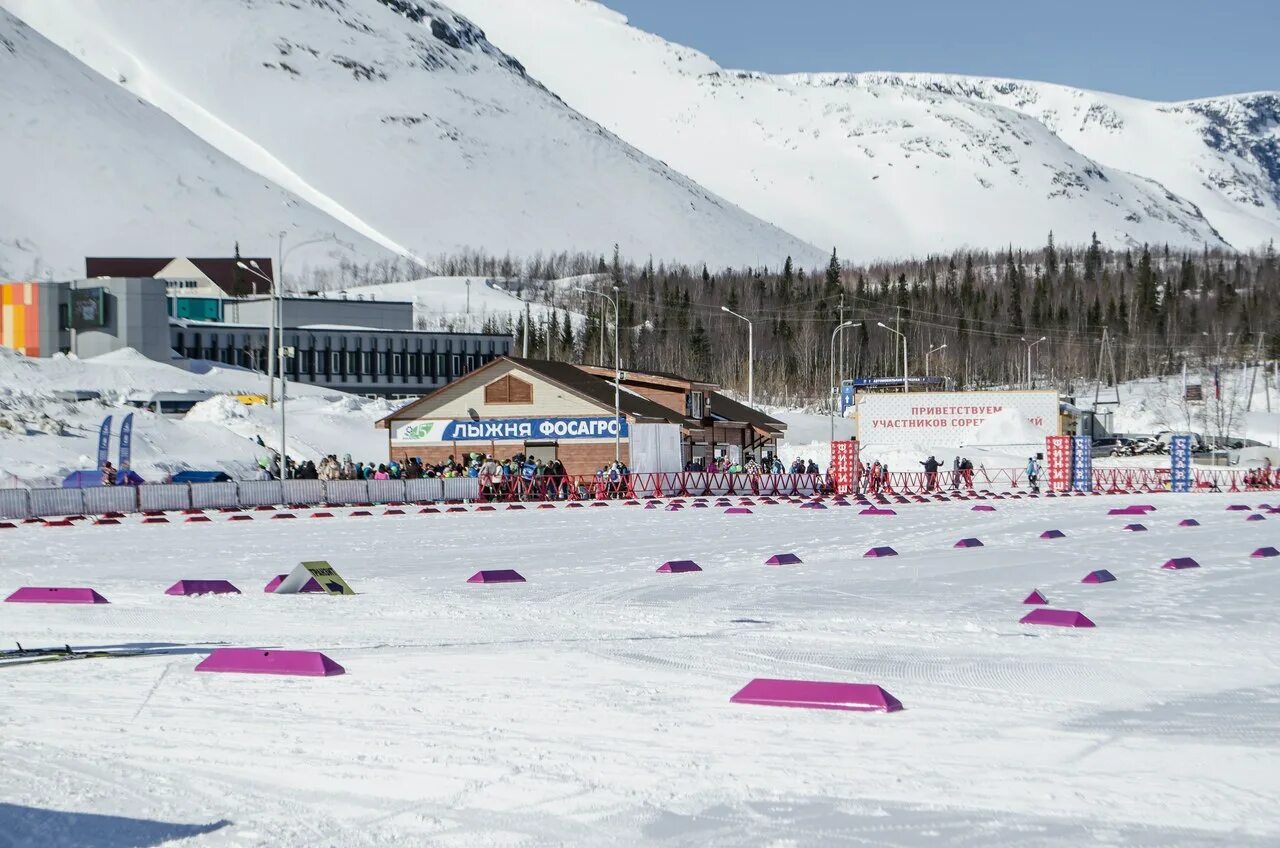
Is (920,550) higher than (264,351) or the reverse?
the reverse

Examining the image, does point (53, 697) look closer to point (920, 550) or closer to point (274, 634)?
point (274, 634)

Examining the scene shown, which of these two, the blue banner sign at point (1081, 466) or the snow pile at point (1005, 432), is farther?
the snow pile at point (1005, 432)

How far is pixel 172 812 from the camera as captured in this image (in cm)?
716

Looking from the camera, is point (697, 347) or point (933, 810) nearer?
point (933, 810)

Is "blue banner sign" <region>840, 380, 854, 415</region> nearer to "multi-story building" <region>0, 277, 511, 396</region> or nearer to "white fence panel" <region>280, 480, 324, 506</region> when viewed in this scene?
"multi-story building" <region>0, 277, 511, 396</region>

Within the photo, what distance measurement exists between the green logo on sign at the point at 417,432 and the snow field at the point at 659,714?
3605 centimetres

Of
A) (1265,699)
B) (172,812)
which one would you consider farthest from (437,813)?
(1265,699)

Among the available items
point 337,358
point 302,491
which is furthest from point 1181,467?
point 337,358

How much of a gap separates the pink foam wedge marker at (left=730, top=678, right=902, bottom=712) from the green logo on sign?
4728 centimetres

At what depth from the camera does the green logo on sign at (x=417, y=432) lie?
56.9 meters

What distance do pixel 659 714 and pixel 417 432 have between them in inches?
1898

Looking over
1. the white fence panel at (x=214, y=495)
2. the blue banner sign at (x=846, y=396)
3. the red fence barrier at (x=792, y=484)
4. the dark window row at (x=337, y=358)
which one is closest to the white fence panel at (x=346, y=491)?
the white fence panel at (x=214, y=495)

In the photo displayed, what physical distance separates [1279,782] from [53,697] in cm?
760

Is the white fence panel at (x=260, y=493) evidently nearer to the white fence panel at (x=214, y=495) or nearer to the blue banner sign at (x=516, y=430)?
the white fence panel at (x=214, y=495)
